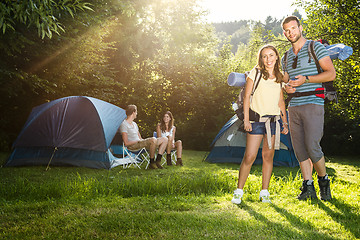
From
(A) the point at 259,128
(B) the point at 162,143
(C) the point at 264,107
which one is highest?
(C) the point at 264,107

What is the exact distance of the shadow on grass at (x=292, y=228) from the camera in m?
2.39

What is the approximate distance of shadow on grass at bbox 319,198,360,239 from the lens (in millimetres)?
2569

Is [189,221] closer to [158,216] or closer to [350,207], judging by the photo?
[158,216]

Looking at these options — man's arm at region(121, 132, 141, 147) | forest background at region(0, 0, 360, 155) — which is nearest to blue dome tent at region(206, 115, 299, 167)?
forest background at region(0, 0, 360, 155)

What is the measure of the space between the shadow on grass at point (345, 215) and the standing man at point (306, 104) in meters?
0.21

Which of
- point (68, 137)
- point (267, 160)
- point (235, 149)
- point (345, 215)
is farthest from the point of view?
point (235, 149)

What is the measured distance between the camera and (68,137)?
666cm

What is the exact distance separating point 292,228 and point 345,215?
71 centimetres

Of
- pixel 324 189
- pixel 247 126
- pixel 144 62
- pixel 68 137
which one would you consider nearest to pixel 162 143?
pixel 68 137

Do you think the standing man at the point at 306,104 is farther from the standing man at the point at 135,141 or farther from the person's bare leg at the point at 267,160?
the standing man at the point at 135,141

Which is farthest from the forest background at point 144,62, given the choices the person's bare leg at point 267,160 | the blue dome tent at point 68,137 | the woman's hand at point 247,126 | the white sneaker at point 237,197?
the white sneaker at point 237,197

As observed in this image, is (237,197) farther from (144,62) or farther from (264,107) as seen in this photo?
(144,62)

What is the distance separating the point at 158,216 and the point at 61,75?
8.31 meters

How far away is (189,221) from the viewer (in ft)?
8.81
